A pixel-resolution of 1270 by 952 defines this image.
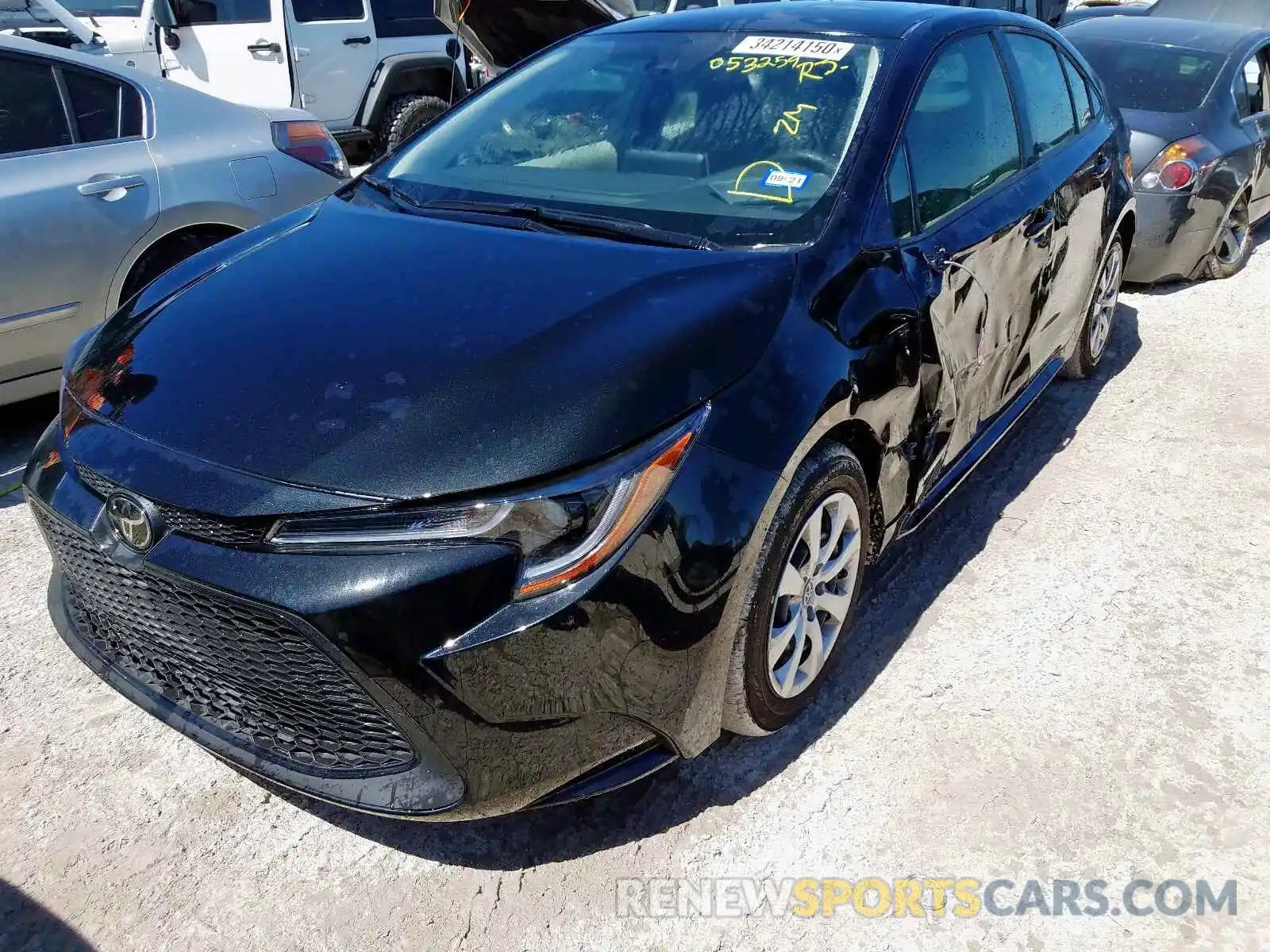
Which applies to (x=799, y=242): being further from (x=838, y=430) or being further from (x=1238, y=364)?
(x=1238, y=364)

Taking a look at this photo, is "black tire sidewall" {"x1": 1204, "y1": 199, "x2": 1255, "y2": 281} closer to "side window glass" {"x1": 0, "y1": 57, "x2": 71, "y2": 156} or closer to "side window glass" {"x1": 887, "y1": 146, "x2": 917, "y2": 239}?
"side window glass" {"x1": 887, "y1": 146, "x2": 917, "y2": 239}

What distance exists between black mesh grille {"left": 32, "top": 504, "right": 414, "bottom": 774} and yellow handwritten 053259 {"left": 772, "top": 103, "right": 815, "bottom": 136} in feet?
5.99

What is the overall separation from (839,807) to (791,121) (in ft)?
5.82

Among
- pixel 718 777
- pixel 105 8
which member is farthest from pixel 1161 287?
pixel 105 8

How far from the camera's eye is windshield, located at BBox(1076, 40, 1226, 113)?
5.80 meters

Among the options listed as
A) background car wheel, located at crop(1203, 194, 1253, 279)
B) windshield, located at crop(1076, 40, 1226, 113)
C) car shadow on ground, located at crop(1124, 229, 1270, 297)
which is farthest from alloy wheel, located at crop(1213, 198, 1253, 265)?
windshield, located at crop(1076, 40, 1226, 113)

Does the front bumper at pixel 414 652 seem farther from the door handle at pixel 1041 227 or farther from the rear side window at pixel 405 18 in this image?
the rear side window at pixel 405 18

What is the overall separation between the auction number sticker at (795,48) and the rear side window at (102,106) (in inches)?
103

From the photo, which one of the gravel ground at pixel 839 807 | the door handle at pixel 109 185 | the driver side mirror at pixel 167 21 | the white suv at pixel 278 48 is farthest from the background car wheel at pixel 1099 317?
the driver side mirror at pixel 167 21

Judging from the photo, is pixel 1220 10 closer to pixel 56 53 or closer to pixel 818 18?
pixel 818 18

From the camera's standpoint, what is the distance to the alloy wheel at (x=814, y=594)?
7.41ft

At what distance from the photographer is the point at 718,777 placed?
7.80ft

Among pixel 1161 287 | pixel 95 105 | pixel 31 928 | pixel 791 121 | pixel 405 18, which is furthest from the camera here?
pixel 405 18

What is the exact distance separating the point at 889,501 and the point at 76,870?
6.88ft
